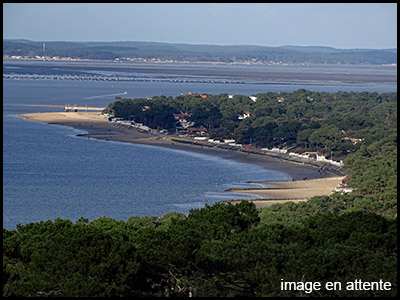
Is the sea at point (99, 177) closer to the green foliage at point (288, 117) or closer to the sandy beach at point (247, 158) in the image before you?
the sandy beach at point (247, 158)

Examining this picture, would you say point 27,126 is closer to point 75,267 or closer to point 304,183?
point 304,183

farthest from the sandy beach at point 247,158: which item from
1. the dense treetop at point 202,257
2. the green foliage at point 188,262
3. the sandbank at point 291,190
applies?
the green foliage at point 188,262

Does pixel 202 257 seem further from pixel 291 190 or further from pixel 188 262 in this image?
pixel 291 190

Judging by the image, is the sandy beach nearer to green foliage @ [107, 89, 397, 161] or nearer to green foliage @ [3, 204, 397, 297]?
green foliage @ [107, 89, 397, 161]

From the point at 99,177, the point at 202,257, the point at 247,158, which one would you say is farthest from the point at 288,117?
the point at 202,257

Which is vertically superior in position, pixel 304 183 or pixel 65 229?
pixel 65 229

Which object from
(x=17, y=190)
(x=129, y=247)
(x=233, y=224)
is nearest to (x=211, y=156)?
(x=17, y=190)

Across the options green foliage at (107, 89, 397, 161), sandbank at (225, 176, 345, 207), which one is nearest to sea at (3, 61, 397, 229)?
sandbank at (225, 176, 345, 207)

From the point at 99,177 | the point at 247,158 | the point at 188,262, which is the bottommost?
the point at 247,158
